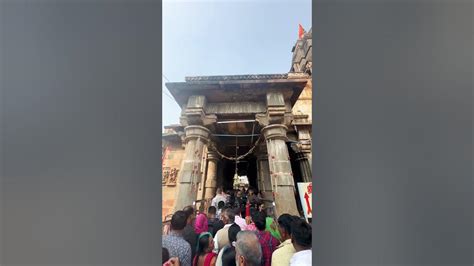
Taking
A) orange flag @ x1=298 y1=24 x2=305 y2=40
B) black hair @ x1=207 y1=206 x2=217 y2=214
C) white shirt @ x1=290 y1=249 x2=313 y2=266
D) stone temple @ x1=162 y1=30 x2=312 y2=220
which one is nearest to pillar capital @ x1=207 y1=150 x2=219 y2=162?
stone temple @ x1=162 y1=30 x2=312 y2=220

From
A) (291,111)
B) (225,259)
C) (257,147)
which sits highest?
(291,111)

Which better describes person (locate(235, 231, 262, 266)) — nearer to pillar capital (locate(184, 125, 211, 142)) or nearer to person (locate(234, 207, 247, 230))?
person (locate(234, 207, 247, 230))

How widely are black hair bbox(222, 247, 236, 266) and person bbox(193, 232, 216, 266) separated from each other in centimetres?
6

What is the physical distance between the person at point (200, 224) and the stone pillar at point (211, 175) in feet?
0.43

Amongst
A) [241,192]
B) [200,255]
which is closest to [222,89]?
[241,192]

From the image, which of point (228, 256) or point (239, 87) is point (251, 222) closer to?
point (228, 256)

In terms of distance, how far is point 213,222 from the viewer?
133 centimetres

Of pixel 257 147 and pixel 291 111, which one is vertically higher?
pixel 291 111

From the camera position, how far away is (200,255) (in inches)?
49.6

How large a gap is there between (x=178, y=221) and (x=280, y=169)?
70 cm

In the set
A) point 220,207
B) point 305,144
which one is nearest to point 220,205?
point 220,207

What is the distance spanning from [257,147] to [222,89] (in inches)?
17.3
